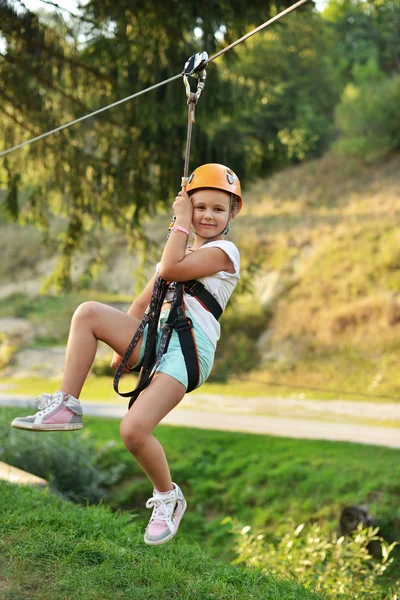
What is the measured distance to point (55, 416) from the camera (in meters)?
3.72

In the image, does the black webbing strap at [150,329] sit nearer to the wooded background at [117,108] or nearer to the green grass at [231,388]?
the wooded background at [117,108]

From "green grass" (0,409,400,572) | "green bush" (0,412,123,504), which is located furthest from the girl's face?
"green bush" (0,412,123,504)

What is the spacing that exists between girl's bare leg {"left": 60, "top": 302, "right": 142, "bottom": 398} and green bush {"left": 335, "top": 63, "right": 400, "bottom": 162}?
27.9 metres

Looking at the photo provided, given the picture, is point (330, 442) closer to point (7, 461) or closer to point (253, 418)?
point (253, 418)

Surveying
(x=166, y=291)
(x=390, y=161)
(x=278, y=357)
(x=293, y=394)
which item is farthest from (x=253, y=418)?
(x=390, y=161)

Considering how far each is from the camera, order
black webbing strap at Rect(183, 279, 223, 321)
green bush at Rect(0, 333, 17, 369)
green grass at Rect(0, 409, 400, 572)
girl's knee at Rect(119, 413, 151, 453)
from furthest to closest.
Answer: green bush at Rect(0, 333, 17, 369)
green grass at Rect(0, 409, 400, 572)
black webbing strap at Rect(183, 279, 223, 321)
girl's knee at Rect(119, 413, 151, 453)

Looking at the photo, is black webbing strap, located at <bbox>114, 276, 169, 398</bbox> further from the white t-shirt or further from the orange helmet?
the orange helmet

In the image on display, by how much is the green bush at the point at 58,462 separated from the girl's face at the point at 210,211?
20.7 feet

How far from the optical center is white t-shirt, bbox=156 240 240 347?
3867 millimetres

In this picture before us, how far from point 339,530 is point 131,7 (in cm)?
639

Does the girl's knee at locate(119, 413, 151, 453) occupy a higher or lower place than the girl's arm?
lower

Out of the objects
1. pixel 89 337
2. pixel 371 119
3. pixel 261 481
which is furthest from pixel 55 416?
pixel 371 119

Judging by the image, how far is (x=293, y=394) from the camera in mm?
17953

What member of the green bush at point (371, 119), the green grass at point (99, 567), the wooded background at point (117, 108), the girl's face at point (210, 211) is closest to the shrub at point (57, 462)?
the wooded background at point (117, 108)
